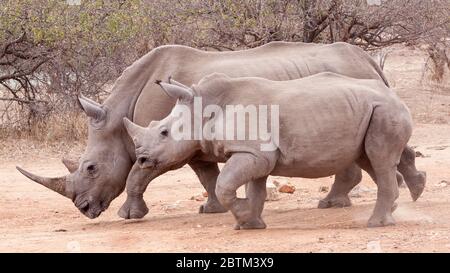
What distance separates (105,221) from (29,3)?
18.0 feet

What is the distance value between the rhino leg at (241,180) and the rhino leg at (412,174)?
76.4 inches

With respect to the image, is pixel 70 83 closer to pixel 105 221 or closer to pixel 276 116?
pixel 105 221

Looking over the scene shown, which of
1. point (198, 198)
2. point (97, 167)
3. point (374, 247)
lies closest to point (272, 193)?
point (198, 198)

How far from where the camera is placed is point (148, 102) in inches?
402

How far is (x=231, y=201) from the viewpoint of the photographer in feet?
28.1

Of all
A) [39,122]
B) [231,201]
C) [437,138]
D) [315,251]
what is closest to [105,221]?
[231,201]

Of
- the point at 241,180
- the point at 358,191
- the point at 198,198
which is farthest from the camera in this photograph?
the point at 198,198

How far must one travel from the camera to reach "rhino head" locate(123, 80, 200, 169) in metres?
8.79

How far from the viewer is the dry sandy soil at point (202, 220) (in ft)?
25.4

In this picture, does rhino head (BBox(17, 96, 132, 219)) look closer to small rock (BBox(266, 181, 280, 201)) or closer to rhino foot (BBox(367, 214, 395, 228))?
small rock (BBox(266, 181, 280, 201))

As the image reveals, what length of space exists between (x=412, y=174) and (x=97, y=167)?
117 inches

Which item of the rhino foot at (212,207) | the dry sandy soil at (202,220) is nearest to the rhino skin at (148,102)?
the dry sandy soil at (202,220)

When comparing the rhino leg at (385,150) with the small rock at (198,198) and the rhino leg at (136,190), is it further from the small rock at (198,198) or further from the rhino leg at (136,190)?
the small rock at (198,198)

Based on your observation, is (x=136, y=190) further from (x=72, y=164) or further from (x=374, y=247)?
(x=374, y=247)
